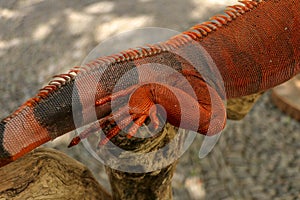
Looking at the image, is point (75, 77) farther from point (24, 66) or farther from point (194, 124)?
point (24, 66)

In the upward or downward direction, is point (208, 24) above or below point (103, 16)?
above

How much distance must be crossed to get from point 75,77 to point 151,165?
2.25ft

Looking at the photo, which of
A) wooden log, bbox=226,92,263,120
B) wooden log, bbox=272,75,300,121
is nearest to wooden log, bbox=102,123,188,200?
wooden log, bbox=226,92,263,120

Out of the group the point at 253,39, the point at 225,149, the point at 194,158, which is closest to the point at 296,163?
the point at 225,149

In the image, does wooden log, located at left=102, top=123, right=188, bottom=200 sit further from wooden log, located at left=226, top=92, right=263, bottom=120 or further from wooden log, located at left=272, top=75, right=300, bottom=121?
wooden log, located at left=272, top=75, right=300, bottom=121

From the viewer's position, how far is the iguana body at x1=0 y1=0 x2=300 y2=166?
188 cm

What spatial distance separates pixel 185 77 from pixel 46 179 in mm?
938

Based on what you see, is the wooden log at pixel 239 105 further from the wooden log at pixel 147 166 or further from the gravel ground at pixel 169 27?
the wooden log at pixel 147 166

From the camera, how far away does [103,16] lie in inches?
187

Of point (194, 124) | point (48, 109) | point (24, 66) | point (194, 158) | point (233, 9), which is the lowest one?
point (194, 158)

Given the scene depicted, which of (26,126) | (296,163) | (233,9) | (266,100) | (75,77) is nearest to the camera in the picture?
(26,126)

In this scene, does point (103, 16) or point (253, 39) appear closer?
point (253, 39)

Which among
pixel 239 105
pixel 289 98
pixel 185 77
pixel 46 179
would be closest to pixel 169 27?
pixel 239 105

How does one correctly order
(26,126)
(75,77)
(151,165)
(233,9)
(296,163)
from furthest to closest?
(296,163), (233,9), (151,165), (75,77), (26,126)
